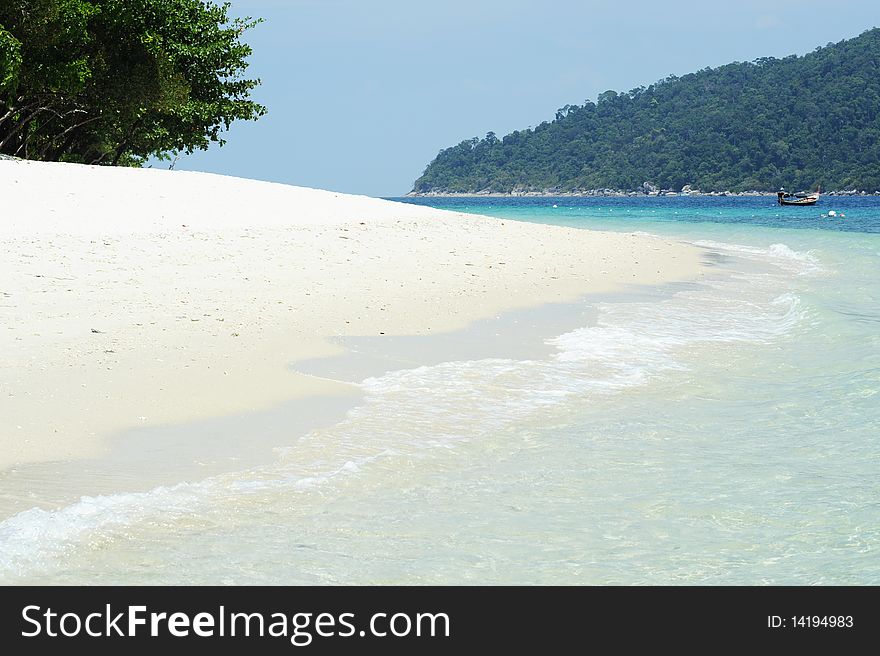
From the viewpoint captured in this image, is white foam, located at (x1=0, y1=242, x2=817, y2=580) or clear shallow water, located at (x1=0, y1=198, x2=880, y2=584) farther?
white foam, located at (x1=0, y1=242, x2=817, y2=580)

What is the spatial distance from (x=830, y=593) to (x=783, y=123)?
19321cm

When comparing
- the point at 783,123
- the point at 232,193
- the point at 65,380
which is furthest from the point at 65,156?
the point at 783,123

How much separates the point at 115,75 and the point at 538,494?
30.7 meters

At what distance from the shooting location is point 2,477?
5668 millimetres

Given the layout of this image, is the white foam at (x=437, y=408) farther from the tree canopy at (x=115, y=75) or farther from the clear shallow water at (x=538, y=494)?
the tree canopy at (x=115, y=75)

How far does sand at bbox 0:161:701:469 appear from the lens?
7535mm

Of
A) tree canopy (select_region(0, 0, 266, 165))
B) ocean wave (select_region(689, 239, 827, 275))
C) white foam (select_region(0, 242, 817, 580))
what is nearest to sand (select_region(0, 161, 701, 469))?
white foam (select_region(0, 242, 817, 580))

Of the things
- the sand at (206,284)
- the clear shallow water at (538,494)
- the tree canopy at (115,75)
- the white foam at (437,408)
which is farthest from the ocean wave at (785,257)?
the tree canopy at (115,75)

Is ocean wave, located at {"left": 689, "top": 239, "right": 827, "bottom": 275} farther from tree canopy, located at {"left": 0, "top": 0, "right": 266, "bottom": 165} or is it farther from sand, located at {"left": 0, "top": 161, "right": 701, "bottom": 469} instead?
tree canopy, located at {"left": 0, "top": 0, "right": 266, "bottom": 165}

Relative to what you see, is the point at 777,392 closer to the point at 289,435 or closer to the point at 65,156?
the point at 289,435

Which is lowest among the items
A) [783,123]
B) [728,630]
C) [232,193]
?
[728,630]

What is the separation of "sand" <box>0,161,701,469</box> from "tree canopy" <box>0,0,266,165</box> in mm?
7473

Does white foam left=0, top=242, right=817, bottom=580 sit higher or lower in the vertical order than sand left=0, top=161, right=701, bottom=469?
lower

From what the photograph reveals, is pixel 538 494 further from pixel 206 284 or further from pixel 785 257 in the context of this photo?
pixel 785 257
